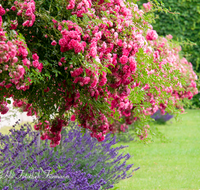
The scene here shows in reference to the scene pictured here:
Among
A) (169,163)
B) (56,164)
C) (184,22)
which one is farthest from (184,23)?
(56,164)

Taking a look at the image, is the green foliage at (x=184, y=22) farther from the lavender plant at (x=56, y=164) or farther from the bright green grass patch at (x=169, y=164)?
the lavender plant at (x=56, y=164)

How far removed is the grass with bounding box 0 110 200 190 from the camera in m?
4.70

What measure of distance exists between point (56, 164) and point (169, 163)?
299 cm

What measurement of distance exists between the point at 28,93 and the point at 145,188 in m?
2.59

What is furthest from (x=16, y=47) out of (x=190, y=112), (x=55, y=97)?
(x=190, y=112)

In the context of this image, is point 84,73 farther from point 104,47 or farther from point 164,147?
point 164,147

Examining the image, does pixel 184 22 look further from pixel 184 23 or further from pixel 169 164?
pixel 169 164

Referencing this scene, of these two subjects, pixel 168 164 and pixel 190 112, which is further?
pixel 190 112

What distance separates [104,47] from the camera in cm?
254

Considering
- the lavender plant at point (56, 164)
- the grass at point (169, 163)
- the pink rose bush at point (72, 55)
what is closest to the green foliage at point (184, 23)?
the grass at point (169, 163)

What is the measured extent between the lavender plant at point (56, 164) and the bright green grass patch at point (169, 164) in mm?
421

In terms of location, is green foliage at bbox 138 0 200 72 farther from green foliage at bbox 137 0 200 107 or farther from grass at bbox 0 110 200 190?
grass at bbox 0 110 200 190

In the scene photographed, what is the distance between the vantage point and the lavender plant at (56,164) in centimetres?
305

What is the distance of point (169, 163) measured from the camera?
19.6 ft
